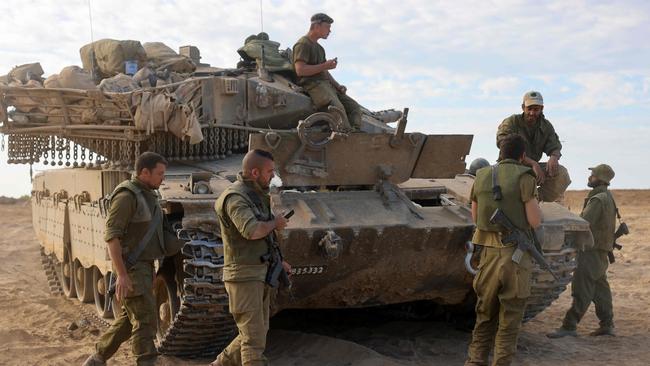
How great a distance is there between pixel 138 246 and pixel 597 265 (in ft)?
15.6

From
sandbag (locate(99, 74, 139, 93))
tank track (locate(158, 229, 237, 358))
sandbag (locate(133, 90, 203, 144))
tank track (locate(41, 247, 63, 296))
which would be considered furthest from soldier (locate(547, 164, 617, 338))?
tank track (locate(41, 247, 63, 296))

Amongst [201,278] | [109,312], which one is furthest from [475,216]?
[109,312]

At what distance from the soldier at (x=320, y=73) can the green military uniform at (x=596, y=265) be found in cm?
256

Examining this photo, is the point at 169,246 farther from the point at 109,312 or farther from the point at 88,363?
the point at 109,312

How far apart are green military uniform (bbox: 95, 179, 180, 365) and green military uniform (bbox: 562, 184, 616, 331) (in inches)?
174

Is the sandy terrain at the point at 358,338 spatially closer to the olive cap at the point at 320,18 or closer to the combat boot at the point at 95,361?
the combat boot at the point at 95,361

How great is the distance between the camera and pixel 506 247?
5738 mm

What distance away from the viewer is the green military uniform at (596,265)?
8344 mm

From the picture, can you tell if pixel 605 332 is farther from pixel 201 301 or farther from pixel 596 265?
pixel 201 301

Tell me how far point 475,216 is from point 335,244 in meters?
1.05

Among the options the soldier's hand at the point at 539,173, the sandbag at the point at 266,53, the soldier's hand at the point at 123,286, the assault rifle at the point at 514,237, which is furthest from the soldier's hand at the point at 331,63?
the soldier's hand at the point at 123,286

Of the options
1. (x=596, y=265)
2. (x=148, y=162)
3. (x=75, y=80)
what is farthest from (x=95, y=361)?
(x=596, y=265)

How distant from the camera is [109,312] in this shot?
Result: 905 cm

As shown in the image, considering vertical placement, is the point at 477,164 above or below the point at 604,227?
above
